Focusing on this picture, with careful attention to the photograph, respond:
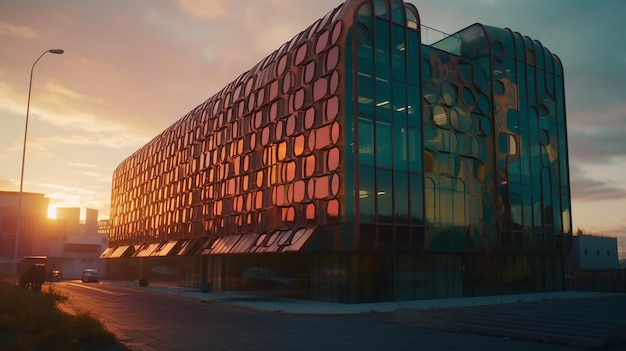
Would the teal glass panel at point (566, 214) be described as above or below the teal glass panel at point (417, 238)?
above

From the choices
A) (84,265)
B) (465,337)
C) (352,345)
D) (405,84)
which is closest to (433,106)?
(405,84)

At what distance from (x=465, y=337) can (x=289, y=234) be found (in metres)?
18.2

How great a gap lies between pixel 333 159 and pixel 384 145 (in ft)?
10.2

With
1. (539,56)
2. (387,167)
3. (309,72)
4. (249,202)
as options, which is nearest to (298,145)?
(309,72)

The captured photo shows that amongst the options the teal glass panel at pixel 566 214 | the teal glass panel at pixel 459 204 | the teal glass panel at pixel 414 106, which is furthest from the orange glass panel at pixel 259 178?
the teal glass panel at pixel 566 214

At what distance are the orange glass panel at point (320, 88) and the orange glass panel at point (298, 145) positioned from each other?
2.80 m

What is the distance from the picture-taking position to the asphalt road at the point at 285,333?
47.0 feet

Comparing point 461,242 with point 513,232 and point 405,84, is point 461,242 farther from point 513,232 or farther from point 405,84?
point 405,84

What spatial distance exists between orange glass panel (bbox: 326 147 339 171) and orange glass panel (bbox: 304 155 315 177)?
5.51 feet

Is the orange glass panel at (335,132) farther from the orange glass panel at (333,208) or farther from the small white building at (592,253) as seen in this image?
the small white building at (592,253)

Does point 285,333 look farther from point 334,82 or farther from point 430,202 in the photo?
point 430,202

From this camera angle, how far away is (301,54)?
1396 inches

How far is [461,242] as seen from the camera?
35250mm

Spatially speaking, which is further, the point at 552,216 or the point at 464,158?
the point at 552,216
